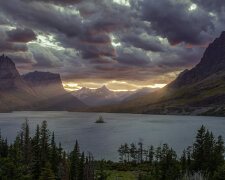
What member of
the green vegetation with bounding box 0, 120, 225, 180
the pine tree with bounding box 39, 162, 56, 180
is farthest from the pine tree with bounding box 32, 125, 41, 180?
the pine tree with bounding box 39, 162, 56, 180

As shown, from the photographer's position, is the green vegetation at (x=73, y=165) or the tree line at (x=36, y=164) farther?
the green vegetation at (x=73, y=165)

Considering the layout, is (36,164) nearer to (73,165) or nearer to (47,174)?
(73,165)

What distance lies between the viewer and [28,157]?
59.8 m

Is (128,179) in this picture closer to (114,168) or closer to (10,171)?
(114,168)

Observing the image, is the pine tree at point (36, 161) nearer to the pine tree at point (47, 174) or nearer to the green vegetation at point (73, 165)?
the green vegetation at point (73, 165)

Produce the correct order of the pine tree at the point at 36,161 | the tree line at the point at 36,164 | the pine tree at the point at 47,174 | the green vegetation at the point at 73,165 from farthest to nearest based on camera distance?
the pine tree at the point at 36,161
the green vegetation at the point at 73,165
the tree line at the point at 36,164
the pine tree at the point at 47,174

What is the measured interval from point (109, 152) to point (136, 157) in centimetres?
1869

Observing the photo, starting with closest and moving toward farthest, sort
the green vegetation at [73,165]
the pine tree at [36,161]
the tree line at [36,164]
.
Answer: the tree line at [36,164] < the green vegetation at [73,165] < the pine tree at [36,161]

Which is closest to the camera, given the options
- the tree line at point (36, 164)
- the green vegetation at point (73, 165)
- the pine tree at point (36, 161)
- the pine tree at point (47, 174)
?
the pine tree at point (47, 174)

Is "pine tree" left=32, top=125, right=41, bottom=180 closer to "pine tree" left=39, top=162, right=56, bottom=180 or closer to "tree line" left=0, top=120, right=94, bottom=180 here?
"tree line" left=0, top=120, right=94, bottom=180

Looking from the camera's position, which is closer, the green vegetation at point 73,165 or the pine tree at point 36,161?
the green vegetation at point 73,165

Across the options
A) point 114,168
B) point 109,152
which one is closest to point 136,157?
point 109,152

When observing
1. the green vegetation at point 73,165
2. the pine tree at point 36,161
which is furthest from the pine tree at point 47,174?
the pine tree at point 36,161

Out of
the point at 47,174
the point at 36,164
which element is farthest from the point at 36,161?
the point at 47,174
